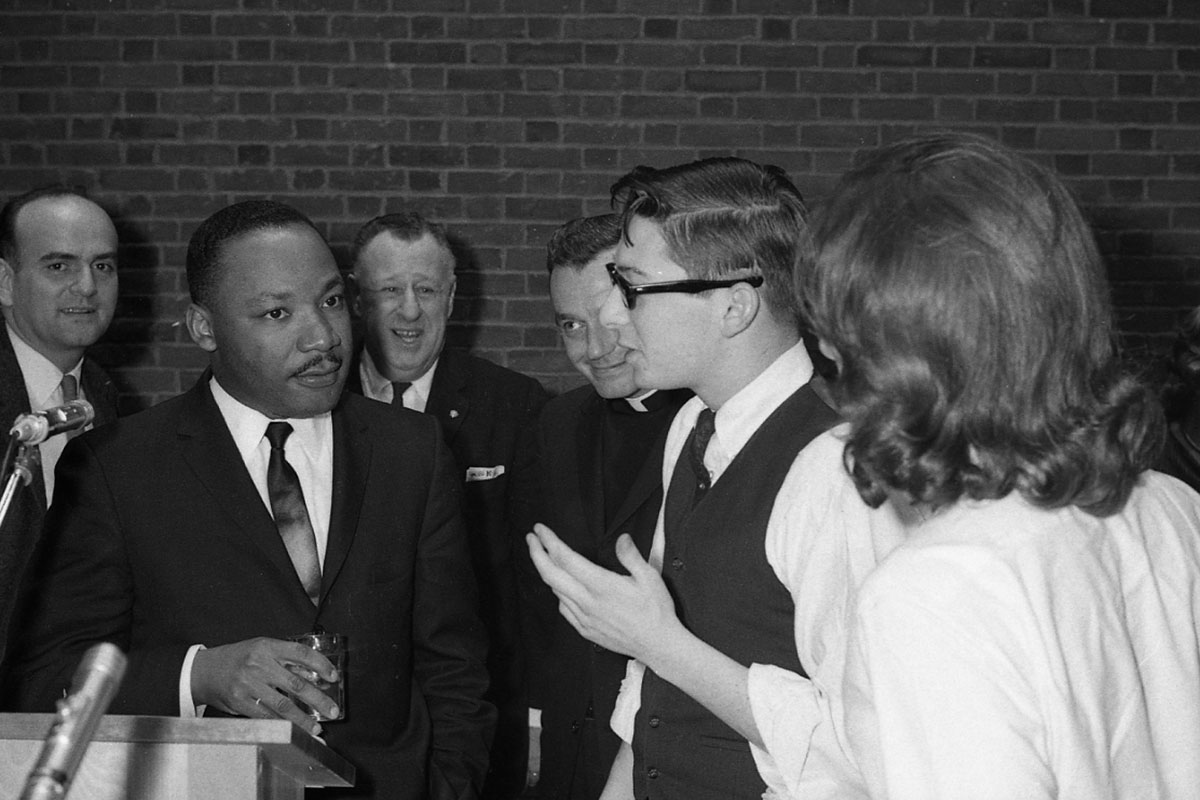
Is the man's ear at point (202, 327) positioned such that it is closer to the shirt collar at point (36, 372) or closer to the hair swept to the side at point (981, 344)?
the shirt collar at point (36, 372)

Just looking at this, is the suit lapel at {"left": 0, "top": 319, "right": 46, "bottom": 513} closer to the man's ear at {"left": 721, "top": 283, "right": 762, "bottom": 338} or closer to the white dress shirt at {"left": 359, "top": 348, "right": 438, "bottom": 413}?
the white dress shirt at {"left": 359, "top": 348, "right": 438, "bottom": 413}

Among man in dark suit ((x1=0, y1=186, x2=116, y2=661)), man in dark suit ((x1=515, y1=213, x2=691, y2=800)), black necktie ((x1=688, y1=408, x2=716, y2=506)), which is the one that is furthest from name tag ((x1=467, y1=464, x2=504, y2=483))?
black necktie ((x1=688, y1=408, x2=716, y2=506))

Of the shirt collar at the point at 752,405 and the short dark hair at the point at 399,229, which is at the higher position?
the short dark hair at the point at 399,229

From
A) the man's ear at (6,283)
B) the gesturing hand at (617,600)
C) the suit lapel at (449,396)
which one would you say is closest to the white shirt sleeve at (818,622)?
the gesturing hand at (617,600)

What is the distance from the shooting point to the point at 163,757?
1.57 metres

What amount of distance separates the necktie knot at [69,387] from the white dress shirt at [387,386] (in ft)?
2.74

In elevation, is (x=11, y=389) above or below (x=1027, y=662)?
below

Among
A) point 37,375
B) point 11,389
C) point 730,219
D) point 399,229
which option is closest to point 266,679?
point 730,219

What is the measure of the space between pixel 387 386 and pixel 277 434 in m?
1.59

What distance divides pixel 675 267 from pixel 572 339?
4.35 ft

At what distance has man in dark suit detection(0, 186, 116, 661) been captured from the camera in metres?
3.44

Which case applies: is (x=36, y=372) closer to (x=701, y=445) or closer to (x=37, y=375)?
(x=37, y=375)

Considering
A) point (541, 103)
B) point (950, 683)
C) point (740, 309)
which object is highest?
point (541, 103)

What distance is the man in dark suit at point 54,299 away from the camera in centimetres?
344
